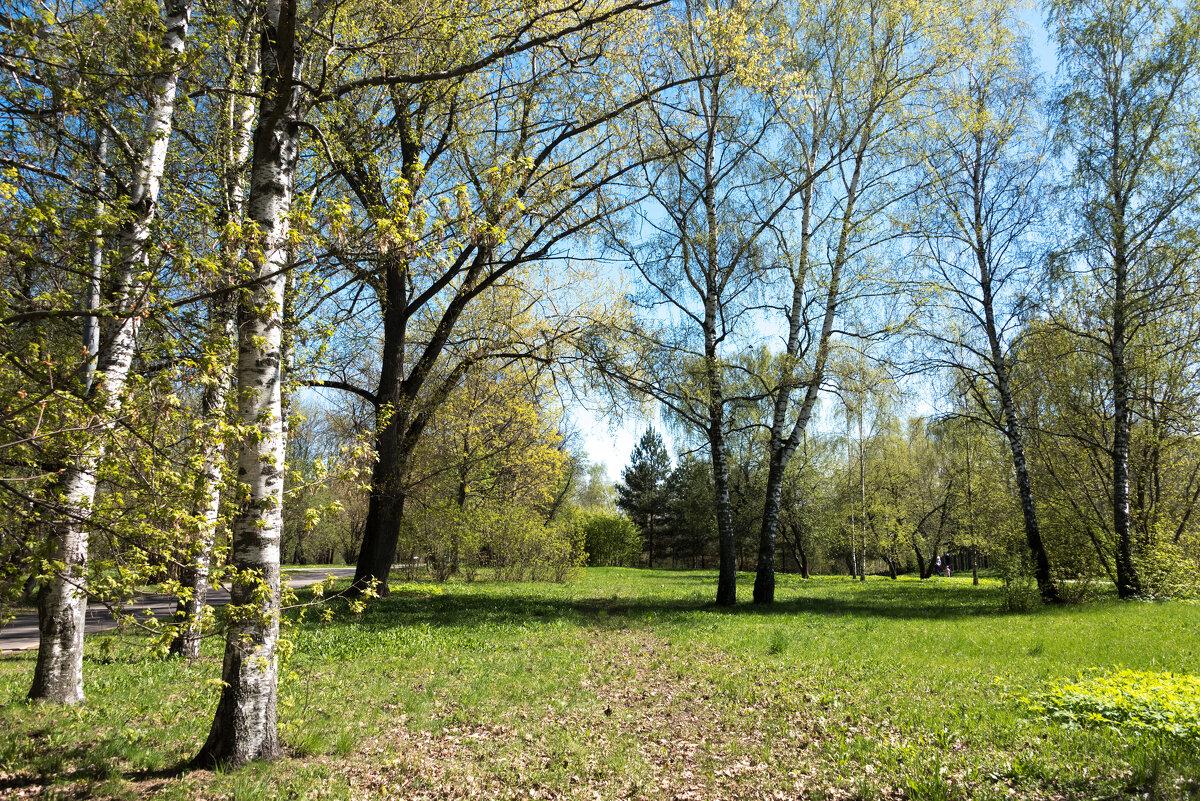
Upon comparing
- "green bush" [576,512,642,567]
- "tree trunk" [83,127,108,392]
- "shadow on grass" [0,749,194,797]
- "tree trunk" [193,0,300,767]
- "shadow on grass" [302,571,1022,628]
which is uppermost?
"tree trunk" [83,127,108,392]

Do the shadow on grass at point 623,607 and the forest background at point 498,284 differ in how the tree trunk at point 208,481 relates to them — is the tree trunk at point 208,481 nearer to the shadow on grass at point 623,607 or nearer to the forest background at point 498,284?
the forest background at point 498,284

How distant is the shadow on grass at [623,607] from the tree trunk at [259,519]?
6451 mm

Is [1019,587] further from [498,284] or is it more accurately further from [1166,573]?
[498,284]

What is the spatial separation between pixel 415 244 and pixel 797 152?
51.0ft

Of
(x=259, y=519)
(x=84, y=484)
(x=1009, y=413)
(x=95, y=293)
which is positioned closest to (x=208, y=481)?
(x=259, y=519)

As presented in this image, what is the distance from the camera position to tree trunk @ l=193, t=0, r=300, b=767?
4.27 m

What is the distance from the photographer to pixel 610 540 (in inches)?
1850

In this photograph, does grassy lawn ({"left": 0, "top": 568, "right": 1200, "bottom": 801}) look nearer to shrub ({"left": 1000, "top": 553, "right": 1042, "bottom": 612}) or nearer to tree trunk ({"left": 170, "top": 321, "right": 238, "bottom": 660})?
tree trunk ({"left": 170, "top": 321, "right": 238, "bottom": 660})

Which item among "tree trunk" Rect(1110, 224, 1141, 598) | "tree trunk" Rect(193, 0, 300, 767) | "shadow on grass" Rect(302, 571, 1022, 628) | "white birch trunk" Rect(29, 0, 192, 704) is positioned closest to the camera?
"tree trunk" Rect(193, 0, 300, 767)

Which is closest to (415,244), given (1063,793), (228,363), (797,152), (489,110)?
(228,363)

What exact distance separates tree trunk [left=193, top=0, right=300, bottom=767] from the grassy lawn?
0.78 ft

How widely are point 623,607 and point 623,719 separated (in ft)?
30.6

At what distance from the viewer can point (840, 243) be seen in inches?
601

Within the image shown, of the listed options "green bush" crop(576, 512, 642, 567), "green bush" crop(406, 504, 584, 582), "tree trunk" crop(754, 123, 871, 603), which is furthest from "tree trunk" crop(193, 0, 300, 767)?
"green bush" crop(576, 512, 642, 567)
